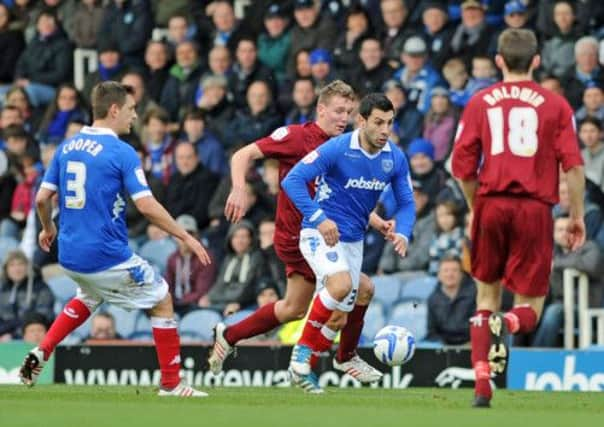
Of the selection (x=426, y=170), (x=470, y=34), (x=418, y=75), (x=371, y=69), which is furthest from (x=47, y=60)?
(x=426, y=170)

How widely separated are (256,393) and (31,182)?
31.2 ft

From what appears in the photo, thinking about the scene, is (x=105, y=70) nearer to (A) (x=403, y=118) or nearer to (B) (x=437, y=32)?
(B) (x=437, y=32)

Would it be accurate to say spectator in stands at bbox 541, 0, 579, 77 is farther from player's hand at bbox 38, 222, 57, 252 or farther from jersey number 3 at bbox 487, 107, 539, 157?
jersey number 3 at bbox 487, 107, 539, 157

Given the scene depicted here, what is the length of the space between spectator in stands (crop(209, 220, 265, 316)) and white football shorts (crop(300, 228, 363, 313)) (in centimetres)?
589

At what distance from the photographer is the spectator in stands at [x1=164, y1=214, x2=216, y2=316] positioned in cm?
2094

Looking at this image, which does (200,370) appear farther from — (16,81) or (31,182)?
(16,81)

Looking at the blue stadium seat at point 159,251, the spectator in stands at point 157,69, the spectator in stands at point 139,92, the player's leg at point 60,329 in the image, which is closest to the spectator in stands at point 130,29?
the spectator in stands at point 157,69

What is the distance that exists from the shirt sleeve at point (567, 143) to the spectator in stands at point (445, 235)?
7202mm

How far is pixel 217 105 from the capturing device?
23234 mm

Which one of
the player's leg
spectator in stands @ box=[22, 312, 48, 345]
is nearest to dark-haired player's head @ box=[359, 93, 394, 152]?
the player's leg

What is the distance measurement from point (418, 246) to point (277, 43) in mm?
4546

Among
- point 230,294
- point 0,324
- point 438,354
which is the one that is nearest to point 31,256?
point 0,324

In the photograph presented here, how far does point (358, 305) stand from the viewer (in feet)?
48.6

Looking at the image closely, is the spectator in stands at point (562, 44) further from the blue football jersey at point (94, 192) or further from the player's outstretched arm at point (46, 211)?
the blue football jersey at point (94, 192)
